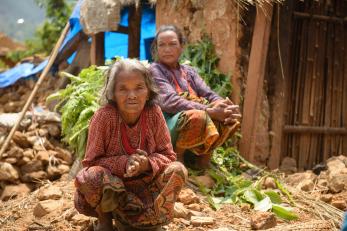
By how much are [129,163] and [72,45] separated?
5525mm

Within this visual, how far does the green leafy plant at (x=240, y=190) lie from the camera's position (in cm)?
330

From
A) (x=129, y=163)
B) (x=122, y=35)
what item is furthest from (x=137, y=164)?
(x=122, y=35)

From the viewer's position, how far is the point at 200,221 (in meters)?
2.88

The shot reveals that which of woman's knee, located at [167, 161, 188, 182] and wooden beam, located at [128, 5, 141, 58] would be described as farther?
wooden beam, located at [128, 5, 141, 58]

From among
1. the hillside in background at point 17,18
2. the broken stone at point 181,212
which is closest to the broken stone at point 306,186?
the broken stone at point 181,212

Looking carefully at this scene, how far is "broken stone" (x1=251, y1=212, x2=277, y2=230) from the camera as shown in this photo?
2816mm

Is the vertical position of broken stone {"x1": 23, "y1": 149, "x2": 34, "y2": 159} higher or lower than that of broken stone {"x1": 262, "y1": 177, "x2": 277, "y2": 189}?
lower

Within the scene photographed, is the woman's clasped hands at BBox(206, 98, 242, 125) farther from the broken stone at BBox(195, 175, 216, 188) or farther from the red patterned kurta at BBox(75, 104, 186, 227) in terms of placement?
the red patterned kurta at BBox(75, 104, 186, 227)

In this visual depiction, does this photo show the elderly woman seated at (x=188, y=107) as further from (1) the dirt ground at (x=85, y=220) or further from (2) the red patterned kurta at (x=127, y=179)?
(2) the red patterned kurta at (x=127, y=179)

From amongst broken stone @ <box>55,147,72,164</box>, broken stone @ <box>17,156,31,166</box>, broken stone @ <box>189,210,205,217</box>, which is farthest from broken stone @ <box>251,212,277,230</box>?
broken stone @ <box>17,156,31,166</box>

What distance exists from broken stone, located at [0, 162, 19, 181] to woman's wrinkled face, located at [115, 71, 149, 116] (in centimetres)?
351

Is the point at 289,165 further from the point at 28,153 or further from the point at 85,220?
the point at 28,153

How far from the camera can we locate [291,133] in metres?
4.89

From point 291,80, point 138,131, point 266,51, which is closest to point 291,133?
point 291,80
